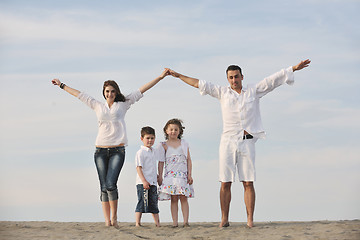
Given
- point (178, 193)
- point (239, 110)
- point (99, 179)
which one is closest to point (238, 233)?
point (178, 193)

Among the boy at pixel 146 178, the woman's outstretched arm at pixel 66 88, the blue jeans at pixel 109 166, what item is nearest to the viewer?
the blue jeans at pixel 109 166

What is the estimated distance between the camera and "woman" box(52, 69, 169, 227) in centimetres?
859

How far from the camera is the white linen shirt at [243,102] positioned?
8.34 m

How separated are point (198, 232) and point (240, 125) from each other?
1.89 meters

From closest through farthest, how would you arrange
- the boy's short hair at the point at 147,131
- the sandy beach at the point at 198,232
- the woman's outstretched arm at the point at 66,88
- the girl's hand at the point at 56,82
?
the sandy beach at the point at 198,232 < the boy's short hair at the point at 147,131 < the woman's outstretched arm at the point at 66,88 < the girl's hand at the point at 56,82

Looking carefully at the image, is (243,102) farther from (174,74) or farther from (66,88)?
(66,88)

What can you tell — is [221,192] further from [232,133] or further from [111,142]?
[111,142]

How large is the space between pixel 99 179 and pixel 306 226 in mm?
3622

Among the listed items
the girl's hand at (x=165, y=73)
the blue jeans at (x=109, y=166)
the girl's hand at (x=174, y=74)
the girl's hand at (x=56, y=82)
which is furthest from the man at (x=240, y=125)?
the girl's hand at (x=56, y=82)

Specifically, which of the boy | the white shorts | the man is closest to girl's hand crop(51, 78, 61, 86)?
the boy

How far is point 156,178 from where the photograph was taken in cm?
880

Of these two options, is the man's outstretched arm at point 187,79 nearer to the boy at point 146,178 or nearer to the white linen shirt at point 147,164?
the boy at point 146,178

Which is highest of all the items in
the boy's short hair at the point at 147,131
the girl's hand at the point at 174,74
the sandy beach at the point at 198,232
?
the girl's hand at the point at 174,74

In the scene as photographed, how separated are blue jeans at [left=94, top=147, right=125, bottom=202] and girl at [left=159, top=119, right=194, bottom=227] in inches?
29.3
